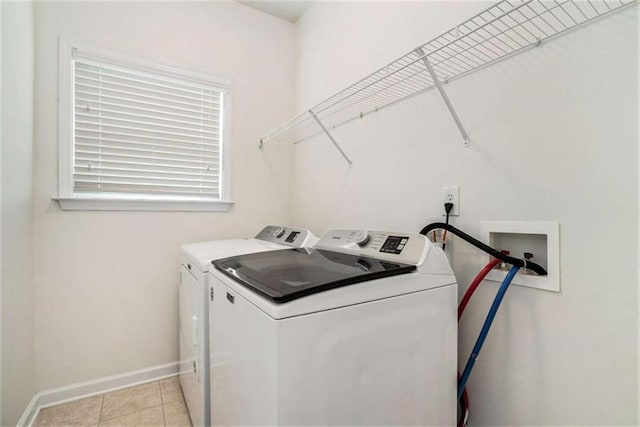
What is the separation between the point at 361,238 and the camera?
51.8 inches

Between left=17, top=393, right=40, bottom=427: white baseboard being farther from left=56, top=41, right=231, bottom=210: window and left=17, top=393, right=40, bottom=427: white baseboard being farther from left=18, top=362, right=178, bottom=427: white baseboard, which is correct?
left=56, top=41, right=231, bottom=210: window

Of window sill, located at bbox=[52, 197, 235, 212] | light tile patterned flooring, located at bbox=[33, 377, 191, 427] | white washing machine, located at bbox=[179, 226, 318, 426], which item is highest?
window sill, located at bbox=[52, 197, 235, 212]

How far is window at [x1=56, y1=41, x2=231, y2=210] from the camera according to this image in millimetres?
1815

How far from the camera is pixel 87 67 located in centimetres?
186

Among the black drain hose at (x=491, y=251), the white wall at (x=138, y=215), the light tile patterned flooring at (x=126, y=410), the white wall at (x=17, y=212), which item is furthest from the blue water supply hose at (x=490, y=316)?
the white wall at (x=17, y=212)

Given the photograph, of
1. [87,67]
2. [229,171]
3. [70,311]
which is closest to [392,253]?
[229,171]

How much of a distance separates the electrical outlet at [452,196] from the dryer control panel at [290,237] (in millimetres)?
736

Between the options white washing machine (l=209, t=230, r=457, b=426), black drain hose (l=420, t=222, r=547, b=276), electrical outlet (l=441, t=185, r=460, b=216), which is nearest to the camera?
white washing machine (l=209, t=230, r=457, b=426)

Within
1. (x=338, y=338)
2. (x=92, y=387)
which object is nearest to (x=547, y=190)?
(x=338, y=338)

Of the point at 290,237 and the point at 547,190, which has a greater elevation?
the point at 547,190

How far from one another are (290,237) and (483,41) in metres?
1.30

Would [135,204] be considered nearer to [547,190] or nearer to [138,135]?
[138,135]

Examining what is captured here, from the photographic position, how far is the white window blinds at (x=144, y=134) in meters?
1.86

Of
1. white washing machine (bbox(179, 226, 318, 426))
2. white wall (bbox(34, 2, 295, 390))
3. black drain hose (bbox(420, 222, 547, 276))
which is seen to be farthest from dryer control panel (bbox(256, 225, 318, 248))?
black drain hose (bbox(420, 222, 547, 276))
